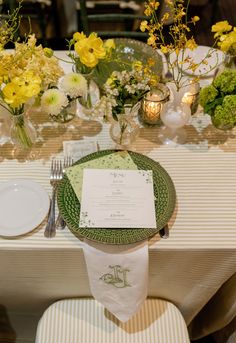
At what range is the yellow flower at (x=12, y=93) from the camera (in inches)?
35.3

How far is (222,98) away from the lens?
3.52ft

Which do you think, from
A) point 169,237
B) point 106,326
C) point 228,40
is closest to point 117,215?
point 169,237

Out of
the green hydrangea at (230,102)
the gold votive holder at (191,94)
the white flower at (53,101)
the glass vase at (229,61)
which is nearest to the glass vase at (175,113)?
the gold votive holder at (191,94)

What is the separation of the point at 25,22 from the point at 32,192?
6.33ft

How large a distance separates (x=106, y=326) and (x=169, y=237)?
380 millimetres

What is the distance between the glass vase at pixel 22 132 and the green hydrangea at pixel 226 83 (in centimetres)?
61

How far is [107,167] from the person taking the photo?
3.39 ft

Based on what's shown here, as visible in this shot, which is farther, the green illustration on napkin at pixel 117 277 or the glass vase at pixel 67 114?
the glass vase at pixel 67 114

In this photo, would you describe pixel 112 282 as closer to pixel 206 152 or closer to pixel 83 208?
pixel 83 208

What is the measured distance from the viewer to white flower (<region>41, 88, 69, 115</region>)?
103cm

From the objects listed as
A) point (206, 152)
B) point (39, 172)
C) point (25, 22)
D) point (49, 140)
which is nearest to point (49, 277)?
point (39, 172)

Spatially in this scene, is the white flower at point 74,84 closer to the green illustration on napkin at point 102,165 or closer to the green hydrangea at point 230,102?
the green illustration on napkin at point 102,165

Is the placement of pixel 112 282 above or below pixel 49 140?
below

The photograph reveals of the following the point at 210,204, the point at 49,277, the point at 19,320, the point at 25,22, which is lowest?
the point at 19,320
